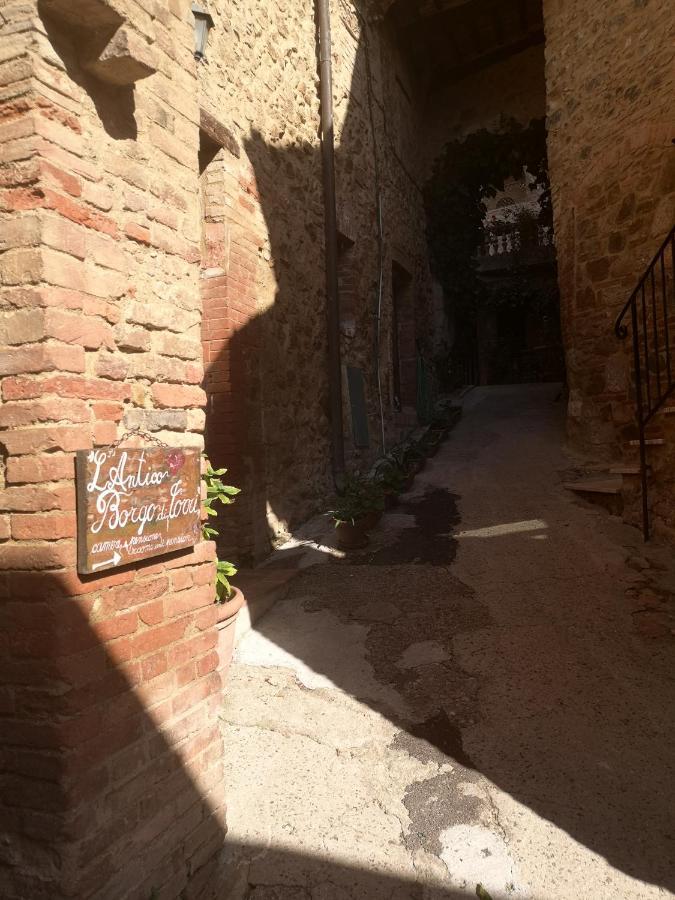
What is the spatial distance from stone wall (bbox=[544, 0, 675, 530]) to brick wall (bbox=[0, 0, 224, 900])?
475 cm

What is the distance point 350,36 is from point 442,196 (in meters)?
3.66

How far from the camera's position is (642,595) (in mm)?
3619

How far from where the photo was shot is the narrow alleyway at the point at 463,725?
6.31 ft

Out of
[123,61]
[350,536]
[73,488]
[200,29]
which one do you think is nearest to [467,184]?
[200,29]

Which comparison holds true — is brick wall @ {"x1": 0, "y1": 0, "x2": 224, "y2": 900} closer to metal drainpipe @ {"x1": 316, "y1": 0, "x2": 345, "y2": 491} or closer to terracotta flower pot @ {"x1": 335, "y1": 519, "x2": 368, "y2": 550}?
terracotta flower pot @ {"x1": 335, "y1": 519, "x2": 368, "y2": 550}

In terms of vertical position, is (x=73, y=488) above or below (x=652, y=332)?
below

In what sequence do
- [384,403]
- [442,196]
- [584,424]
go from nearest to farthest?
[584,424] → [384,403] → [442,196]

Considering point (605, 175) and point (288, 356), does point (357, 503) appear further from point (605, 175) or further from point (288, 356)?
point (605, 175)

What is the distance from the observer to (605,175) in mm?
5754

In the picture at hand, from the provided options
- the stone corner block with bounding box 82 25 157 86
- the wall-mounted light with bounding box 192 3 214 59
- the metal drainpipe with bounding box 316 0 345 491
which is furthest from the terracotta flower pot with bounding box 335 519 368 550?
the stone corner block with bounding box 82 25 157 86

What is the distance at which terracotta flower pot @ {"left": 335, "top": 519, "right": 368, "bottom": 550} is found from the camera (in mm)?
4914

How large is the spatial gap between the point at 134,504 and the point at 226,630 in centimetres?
148

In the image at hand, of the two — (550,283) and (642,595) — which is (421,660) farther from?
(550,283)

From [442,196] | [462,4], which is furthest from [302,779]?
[462,4]
